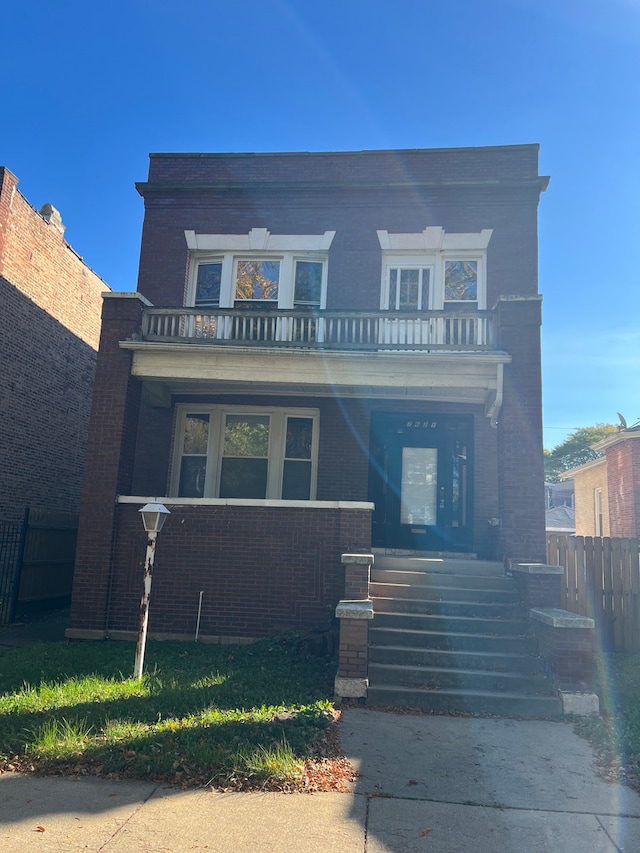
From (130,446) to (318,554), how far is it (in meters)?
3.39

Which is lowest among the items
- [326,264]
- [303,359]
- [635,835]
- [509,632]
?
[635,835]

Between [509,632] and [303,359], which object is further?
[303,359]

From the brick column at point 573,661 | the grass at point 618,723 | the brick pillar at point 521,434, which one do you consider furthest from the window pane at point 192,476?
the grass at point 618,723

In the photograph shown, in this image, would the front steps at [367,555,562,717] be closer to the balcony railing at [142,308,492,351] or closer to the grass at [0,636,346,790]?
the grass at [0,636,346,790]

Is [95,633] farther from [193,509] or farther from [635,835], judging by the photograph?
[635,835]

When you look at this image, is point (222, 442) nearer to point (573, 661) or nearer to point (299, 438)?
point (299, 438)

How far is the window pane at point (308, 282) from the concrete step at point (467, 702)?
7.59 meters

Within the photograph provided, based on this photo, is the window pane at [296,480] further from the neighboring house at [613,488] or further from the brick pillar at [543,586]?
the neighboring house at [613,488]

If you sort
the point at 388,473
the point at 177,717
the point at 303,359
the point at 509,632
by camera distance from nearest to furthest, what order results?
the point at 177,717, the point at 509,632, the point at 303,359, the point at 388,473

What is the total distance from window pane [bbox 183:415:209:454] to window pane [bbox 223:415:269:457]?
1.34 ft

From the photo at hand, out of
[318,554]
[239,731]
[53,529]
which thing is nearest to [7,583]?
[53,529]

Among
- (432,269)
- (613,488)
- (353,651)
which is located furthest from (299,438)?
(613,488)

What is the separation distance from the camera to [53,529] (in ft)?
38.6

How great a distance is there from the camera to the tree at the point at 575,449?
52.4 metres
